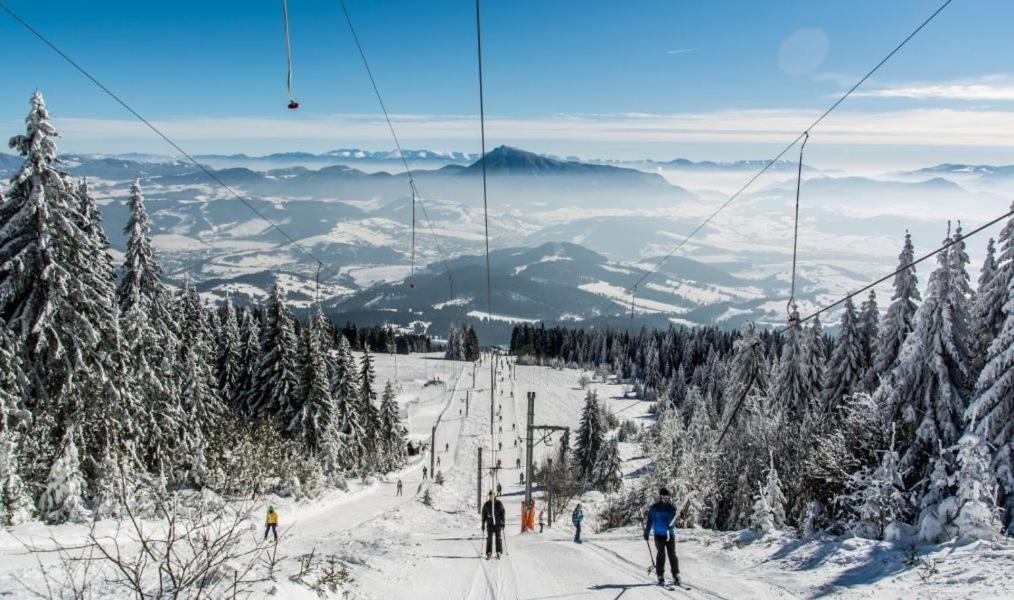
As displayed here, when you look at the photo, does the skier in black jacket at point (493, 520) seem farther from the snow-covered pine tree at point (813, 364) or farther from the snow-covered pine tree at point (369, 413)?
the snow-covered pine tree at point (369, 413)

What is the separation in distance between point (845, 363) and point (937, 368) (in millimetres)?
15146

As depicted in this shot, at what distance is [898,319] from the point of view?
32875 mm

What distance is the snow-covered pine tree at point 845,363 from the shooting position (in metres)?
38.7

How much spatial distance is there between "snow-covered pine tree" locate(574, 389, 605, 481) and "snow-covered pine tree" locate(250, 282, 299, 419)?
3882 centimetres

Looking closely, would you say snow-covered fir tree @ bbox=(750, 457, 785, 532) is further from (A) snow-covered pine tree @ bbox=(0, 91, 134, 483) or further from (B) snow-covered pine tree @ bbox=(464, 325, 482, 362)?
(B) snow-covered pine tree @ bbox=(464, 325, 482, 362)

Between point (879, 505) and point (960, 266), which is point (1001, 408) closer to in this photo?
point (879, 505)

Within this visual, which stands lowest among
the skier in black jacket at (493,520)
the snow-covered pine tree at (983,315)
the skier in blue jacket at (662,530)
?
the skier in black jacket at (493,520)

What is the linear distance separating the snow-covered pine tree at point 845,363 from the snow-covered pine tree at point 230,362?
43.9 m

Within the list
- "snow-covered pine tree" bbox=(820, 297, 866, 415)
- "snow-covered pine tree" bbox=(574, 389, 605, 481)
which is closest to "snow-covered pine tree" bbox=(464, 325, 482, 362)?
"snow-covered pine tree" bbox=(574, 389, 605, 481)

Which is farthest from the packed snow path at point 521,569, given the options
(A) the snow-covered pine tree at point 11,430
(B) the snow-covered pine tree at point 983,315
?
(B) the snow-covered pine tree at point 983,315

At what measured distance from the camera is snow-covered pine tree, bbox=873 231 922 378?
3244cm

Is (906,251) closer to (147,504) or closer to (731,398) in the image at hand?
(731,398)

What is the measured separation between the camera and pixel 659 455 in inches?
1587

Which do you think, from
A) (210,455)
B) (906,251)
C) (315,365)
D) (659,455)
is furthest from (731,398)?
(210,455)
